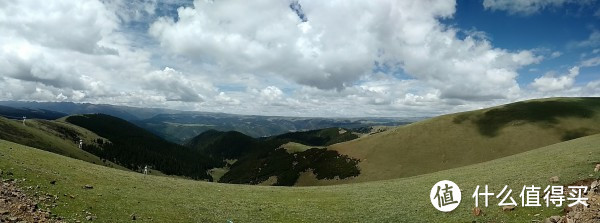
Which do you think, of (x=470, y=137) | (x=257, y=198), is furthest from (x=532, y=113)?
(x=257, y=198)

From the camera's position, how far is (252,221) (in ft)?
101

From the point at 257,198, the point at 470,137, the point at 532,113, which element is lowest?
the point at 257,198

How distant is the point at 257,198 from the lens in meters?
41.3

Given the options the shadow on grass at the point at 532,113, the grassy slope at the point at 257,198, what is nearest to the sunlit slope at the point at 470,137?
the shadow on grass at the point at 532,113

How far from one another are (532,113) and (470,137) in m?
30.5

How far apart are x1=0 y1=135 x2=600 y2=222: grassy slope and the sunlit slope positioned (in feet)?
213

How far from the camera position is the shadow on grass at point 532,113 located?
416 ft

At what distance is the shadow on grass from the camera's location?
127 m

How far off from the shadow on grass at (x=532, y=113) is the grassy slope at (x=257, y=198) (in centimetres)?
8692

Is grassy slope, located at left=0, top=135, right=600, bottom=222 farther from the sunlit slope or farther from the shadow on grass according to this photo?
the shadow on grass

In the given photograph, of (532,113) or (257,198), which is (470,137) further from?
(257,198)

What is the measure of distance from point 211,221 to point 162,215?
13.9ft

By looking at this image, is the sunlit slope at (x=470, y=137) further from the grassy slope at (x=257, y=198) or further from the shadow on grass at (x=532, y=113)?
the grassy slope at (x=257, y=198)

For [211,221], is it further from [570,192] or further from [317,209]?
[570,192]
